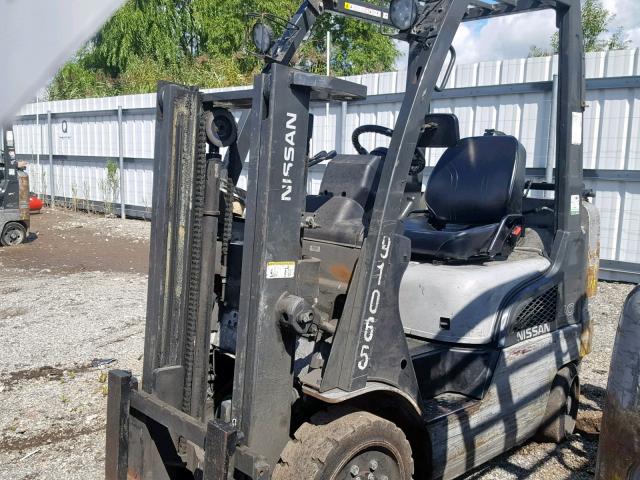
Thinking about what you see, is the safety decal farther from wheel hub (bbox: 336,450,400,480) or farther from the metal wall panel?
the metal wall panel

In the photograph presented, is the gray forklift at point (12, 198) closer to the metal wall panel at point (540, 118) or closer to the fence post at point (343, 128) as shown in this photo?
the metal wall panel at point (540, 118)

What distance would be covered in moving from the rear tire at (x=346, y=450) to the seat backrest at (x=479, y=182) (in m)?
1.99

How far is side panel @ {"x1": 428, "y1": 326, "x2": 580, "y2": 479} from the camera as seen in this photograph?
3.41 meters

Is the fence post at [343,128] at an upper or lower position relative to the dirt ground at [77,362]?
upper

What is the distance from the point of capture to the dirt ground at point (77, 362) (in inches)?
166

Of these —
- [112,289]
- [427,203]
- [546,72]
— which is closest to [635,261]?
[546,72]

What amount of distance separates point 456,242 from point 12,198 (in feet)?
34.6

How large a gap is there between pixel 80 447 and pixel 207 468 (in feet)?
7.08

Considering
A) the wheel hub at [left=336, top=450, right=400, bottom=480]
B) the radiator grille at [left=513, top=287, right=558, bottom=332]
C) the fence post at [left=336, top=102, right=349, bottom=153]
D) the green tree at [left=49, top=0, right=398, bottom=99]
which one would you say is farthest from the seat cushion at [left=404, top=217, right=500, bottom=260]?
the green tree at [left=49, top=0, right=398, bottom=99]

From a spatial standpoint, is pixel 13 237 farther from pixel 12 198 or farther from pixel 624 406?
A: pixel 624 406

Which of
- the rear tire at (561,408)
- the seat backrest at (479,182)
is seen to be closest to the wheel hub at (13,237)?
the seat backrest at (479,182)

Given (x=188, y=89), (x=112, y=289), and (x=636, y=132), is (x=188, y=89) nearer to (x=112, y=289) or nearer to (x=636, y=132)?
(x=112, y=289)

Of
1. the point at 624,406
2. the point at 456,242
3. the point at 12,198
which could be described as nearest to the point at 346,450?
the point at 624,406

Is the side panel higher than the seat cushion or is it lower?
lower
